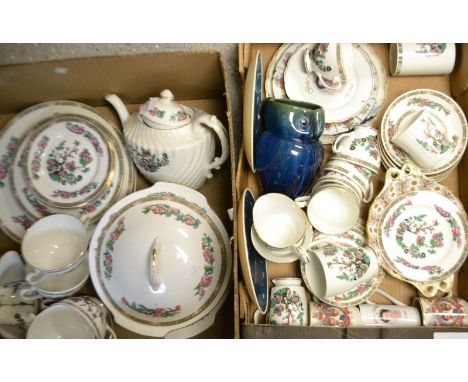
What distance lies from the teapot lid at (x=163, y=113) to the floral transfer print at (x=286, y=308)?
1.36 feet

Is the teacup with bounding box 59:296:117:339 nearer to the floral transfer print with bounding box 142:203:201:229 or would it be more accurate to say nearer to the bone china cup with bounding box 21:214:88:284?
the bone china cup with bounding box 21:214:88:284

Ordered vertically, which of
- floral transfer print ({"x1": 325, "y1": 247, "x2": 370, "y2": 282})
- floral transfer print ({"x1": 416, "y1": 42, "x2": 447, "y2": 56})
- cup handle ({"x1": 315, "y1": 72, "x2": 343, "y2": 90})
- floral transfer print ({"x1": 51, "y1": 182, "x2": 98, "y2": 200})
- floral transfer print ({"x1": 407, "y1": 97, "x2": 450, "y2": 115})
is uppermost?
floral transfer print ({"x1": 416, "y1": 42, "x2": 447, "y2": 56})

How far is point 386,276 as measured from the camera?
894 millimetres

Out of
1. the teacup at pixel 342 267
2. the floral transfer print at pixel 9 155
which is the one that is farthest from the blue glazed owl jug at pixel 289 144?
the floral transfer print at pixel 9 155

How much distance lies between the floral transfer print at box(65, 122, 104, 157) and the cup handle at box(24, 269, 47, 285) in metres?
0.30

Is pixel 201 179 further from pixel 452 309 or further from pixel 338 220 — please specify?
pixel 452 309

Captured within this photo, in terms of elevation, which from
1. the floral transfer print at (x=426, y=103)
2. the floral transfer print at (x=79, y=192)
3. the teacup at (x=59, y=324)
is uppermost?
the floral transfer print at (x=426, y=103)

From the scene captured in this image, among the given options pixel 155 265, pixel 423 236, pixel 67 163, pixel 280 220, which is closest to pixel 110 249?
pixel 155 265

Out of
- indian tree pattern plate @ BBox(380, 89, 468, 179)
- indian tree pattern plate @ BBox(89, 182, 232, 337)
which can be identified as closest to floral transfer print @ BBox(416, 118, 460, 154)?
indian tree pattern plate @ BBox(380, 89, 468, 179)

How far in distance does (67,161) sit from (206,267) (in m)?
0.42

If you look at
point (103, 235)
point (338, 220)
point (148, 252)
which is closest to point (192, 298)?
point (148, 252)

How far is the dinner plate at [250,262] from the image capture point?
2.35ft

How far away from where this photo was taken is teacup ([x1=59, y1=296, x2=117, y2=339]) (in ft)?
2.63

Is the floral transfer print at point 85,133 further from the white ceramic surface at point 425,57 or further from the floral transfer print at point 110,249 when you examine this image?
the white ceramic surface at point 425,57
